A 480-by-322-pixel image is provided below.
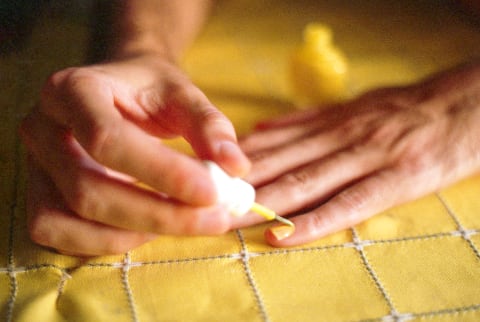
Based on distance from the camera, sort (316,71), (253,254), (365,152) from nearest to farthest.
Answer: (253,254), (365,152), (316,71)

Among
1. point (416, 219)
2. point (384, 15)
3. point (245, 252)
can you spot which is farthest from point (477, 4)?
point (245, 252)

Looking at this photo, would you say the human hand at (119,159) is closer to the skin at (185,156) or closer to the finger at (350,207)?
the skin at (185,156)

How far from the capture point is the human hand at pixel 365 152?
2.06 feet

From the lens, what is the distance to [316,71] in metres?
0.83

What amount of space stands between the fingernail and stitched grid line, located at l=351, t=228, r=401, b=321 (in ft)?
0.24

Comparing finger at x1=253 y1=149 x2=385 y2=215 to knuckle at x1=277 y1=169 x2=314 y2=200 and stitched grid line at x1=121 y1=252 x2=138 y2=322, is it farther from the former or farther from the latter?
stitched grid line at x1=121 y1=252 x2=138 y2=322

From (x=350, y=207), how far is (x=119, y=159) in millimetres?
283

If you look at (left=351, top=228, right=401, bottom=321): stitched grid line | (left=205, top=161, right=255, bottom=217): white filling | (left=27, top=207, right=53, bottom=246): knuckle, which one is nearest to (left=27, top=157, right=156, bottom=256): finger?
(left=27, top=207, right=53, bottom=246): knuckle

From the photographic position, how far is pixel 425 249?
0.58m

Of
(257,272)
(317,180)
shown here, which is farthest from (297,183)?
(257,272)

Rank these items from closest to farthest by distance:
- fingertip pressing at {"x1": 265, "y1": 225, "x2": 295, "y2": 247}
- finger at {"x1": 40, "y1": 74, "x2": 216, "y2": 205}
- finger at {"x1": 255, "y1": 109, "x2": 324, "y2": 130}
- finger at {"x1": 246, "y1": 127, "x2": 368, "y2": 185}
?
finger at {"x1": 40, "y1": 74, "x2": 216, "y2": 205} → fingertip pressing at {"x1": 265, "y1": 225, "x2": 295, "y2": 247} → finger at {"x1": 246, "y1": 127, "x2": 368, "y2": 185} → finger at {"x1": 255, "y1": 109, "x2": 324, "y2": 130}

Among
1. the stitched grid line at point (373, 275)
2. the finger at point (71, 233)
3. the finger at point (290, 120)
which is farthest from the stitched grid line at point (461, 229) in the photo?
the finger at point (71, 233)

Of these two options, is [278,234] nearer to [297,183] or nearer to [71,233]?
[297,183]

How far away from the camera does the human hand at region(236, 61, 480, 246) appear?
63 centimetres
